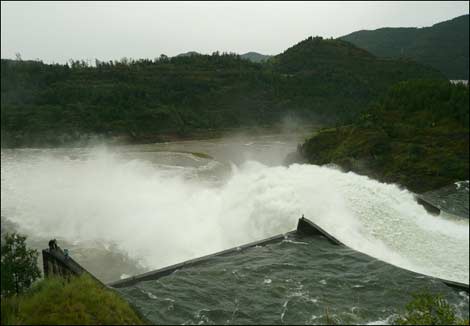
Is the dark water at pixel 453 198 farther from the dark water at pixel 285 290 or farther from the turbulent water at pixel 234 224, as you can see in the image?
the dark water at pixel 285 290

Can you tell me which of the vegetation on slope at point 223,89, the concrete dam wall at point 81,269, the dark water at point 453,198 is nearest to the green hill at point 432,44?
the vegetation on slope at point 223,89

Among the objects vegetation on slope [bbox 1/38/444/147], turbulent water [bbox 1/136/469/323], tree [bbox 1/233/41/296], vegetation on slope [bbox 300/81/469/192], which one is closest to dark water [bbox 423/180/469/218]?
vegetation on slope [bbox 300/81/469/192]

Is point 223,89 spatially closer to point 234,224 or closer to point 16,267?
point 234,224

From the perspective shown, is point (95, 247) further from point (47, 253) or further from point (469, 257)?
point (469, 257)

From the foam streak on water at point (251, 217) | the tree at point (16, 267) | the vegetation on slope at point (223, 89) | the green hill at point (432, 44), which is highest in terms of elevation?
the green hill at point (432, 44)

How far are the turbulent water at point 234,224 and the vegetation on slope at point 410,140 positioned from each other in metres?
6.40

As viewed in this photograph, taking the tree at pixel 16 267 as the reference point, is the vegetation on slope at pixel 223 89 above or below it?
above

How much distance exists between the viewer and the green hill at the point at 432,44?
127 metres

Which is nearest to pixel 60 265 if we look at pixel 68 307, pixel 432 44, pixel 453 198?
pixel 68 307

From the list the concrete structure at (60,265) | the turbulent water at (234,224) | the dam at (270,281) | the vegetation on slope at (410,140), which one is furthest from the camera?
the vegetation on slope at (410,140)

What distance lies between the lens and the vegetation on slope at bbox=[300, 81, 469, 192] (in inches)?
1086

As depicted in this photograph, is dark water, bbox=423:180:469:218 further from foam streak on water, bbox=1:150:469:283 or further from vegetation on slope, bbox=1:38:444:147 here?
vegetation on slope, bbox=1:38:444:147

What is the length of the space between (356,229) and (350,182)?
423 cm

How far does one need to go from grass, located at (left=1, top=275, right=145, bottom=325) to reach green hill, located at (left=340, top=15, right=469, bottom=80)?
12921 centimetres
